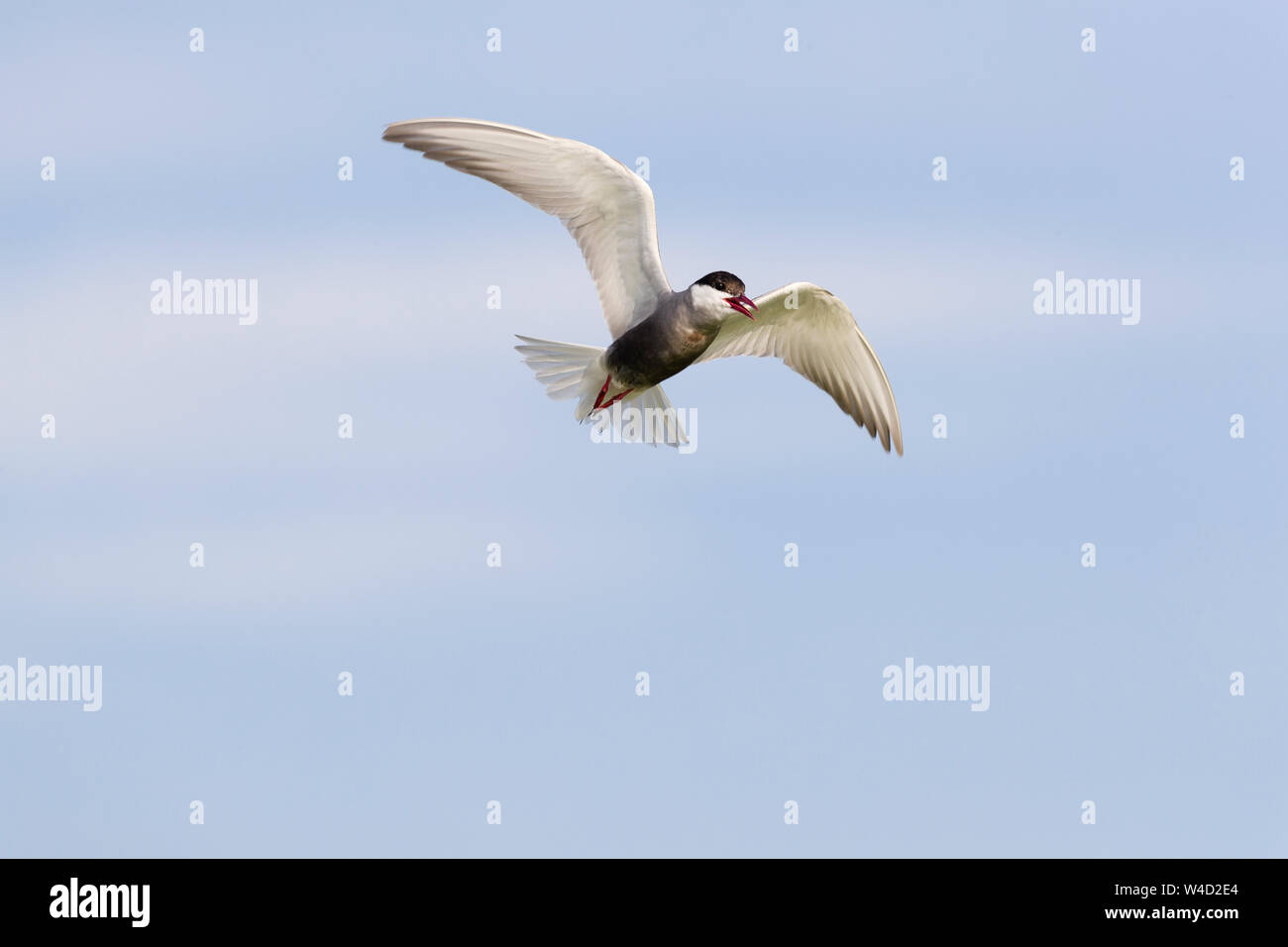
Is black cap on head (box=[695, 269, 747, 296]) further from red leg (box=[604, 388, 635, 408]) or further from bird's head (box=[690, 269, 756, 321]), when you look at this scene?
red leg (box=[604, 388, 635, 408])

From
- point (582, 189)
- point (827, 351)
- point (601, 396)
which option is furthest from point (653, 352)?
point (827, 351)

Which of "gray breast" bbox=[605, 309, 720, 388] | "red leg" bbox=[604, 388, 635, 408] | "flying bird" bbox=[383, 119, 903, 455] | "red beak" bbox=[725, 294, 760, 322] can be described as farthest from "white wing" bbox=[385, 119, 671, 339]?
"red beak" bbox=[725, 294, 760, 322]

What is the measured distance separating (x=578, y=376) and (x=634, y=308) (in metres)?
1.05

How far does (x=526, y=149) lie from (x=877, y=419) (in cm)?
556

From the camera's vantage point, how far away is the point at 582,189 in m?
21.0

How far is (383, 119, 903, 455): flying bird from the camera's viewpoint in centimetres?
2058

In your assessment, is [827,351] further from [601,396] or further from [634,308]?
[601,396]

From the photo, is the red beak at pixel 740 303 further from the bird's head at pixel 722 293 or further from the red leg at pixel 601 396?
the red leg at pixel 601 396

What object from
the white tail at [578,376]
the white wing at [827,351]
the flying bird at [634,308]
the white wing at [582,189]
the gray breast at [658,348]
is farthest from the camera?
the white wing at [827,351]

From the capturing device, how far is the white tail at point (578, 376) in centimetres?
2200

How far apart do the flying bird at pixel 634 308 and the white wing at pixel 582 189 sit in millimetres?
11

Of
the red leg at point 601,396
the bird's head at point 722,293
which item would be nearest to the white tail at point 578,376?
the red leg at point 601,396
